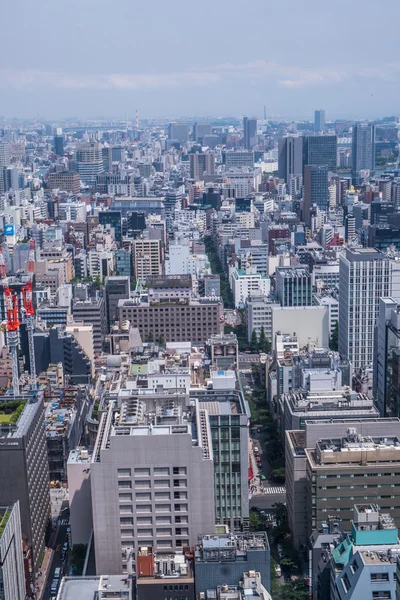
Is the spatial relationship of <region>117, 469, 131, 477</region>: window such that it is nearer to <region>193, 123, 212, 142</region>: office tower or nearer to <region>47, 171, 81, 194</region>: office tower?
<region>47, 171, 81, 194</region>: office tower

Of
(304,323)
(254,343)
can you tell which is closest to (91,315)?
(254,343)

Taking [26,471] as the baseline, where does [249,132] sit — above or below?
above

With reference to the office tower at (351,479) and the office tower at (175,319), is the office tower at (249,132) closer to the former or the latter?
the office tower at (175,319)

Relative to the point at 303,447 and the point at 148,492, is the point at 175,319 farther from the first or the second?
the point at 148,492

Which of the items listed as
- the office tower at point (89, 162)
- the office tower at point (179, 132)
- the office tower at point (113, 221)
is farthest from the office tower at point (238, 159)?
the office tower at point (113, 221)

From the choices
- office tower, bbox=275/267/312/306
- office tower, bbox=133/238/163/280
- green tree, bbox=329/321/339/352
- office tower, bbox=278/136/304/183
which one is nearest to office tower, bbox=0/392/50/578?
green tree, bbox=329/321/339/352

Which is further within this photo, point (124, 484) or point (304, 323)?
point (304, 323)
